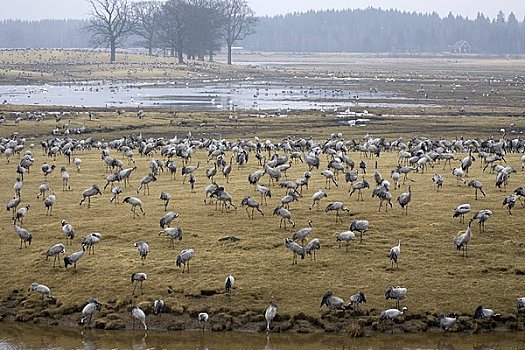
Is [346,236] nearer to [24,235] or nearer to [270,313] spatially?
[270,313]

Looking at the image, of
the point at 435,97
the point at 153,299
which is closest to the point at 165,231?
the point at 153,299

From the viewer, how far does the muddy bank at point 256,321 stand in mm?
20875

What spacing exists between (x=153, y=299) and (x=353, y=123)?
39489 millimetres

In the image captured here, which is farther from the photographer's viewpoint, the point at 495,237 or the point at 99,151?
the point at 99,151

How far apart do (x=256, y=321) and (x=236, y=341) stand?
925mm

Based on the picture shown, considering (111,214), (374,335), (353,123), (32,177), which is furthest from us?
(353,123)

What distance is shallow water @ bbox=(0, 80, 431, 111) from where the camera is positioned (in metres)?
76.4

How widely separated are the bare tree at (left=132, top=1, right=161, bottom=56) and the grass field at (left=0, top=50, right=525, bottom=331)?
126 metres

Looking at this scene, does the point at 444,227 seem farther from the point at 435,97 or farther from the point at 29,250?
the point at 435,97

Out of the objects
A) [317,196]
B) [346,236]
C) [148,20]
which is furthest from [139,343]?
[148,20]

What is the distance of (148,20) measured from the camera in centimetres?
16550

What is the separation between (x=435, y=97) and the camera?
88.1 meters

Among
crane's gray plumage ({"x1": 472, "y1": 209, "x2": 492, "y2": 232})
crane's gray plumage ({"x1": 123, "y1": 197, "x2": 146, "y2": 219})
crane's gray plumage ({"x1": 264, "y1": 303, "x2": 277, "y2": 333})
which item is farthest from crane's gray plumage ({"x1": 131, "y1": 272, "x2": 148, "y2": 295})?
crane's gray plumage ({"x1": 472, "y1": 209, "x2": 492, "y2": 232})

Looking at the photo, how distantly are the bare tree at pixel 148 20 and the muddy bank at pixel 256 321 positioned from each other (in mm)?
133495
